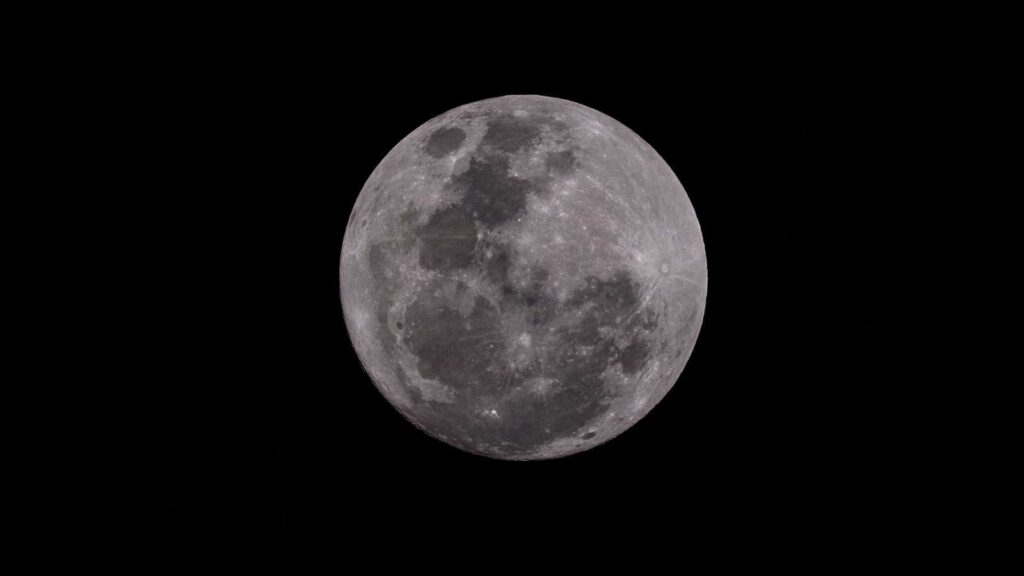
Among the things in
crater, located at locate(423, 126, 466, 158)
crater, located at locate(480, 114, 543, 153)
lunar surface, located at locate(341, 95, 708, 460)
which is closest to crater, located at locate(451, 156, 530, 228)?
lunar surface, located at locate(341, 95, 708, 460)

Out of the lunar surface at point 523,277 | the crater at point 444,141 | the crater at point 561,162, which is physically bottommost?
the lunar surface at point 523,277

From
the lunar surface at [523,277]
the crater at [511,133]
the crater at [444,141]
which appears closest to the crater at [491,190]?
the lunar surface at [523,277]

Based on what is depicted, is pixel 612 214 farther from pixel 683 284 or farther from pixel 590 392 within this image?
pixel 590 392

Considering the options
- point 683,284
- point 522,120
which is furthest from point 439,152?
point 683,284

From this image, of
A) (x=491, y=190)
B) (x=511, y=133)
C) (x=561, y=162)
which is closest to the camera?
(x=491, y=190)

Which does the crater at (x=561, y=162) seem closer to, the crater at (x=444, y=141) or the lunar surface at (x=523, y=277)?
the lunar surface at (x=523, y=277)

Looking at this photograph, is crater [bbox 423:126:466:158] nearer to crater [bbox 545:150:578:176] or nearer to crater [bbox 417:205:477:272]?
crater [bbox 417:205:477:272]

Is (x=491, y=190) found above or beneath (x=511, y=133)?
beneath

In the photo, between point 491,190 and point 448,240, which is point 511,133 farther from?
point 448,240

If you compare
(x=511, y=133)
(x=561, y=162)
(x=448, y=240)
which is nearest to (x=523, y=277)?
(x=448, y=240)
